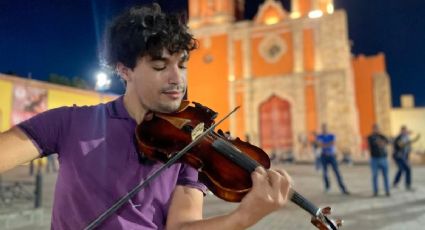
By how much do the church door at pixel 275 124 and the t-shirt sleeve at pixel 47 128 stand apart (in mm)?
21811

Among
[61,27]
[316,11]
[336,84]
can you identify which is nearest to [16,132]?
[61,27]

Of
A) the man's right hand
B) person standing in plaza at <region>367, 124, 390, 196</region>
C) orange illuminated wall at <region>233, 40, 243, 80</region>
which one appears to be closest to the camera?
the man's right hand

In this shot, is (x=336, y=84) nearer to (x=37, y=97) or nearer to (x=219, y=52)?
(x=219, y=52)

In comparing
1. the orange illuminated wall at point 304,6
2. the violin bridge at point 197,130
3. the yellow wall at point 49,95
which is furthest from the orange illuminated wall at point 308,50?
the violin bridge at point 197,130

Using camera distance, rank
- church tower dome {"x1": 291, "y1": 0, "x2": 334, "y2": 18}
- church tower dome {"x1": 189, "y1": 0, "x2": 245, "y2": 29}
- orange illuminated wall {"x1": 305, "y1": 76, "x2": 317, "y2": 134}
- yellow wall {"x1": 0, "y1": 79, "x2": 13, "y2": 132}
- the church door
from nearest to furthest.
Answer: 1. yellow wall {"x1": 0, "y1": 79, "x2": 13, "y2": 132}
2. orange illuminated wall {"x1": 305, "y1": 76, "x2": 317, "y2": 134}
3. the church door
4. church tower dome {"x1": 291, "y1": 0, "x2": 334, "y2": 18}
5. church tower dome {"x1": 189, "y1": 0, "x2": 245, "y2": 29}

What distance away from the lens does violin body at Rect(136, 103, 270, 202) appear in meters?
1.29

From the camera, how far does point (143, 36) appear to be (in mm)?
1352

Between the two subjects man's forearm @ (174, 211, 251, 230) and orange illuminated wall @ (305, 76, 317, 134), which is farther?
orange illuminated wall @ (305, 76, 317, 134)

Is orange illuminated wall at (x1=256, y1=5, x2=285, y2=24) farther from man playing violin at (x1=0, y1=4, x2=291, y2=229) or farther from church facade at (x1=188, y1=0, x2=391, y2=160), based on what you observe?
man playing violin at (x1=0, y1=4, x2=291, y2=229)

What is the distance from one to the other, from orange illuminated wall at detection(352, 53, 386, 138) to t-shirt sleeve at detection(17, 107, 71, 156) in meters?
26.3

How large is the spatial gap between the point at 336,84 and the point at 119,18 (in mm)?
22394

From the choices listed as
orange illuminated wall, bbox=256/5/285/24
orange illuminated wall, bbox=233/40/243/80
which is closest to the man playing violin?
orange illuminated wall, bbox=233/40/243/80

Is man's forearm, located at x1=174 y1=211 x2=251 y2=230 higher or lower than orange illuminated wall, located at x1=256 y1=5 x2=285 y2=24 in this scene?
lower

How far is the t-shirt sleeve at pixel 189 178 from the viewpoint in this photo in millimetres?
1401
